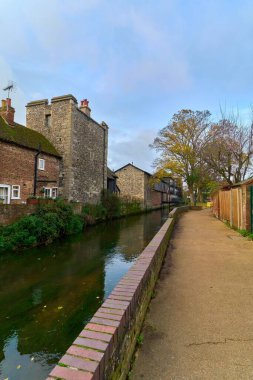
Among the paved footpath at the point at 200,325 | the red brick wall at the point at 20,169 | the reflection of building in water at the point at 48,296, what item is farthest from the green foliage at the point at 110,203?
the paved footpath at the point at 200,325

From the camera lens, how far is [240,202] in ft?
36.9

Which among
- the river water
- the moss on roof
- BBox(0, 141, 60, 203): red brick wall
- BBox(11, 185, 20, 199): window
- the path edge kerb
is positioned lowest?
the river water

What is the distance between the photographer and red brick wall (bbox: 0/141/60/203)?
1497cm

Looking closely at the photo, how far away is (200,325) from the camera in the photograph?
10.9ft

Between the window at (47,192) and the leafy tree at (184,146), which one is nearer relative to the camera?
the window at (47,192)

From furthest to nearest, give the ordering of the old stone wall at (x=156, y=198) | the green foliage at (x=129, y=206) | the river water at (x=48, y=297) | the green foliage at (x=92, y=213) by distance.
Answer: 1. the old stone wall at (x=156, y=198)
2. the green foliage at (x=129, y=206)
3. the green foliage at (x=92, y=213)
4. the river water at (x=48, y=297)

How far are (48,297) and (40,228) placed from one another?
259 inches

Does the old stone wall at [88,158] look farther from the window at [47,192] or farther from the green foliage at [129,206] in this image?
the green foliage at [129,206]

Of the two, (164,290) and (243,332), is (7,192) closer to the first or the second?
(164,290)

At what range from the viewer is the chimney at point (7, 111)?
57.6ft

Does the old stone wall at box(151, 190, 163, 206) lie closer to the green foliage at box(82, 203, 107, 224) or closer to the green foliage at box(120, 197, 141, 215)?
the green foliage at box(120, 197, 141, 215)

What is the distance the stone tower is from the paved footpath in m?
16.1

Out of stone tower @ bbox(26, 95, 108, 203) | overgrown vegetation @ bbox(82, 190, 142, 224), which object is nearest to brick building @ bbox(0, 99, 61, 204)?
stone tower @ bbox(26, 95, 108, 203)

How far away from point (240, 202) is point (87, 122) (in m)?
17.1
